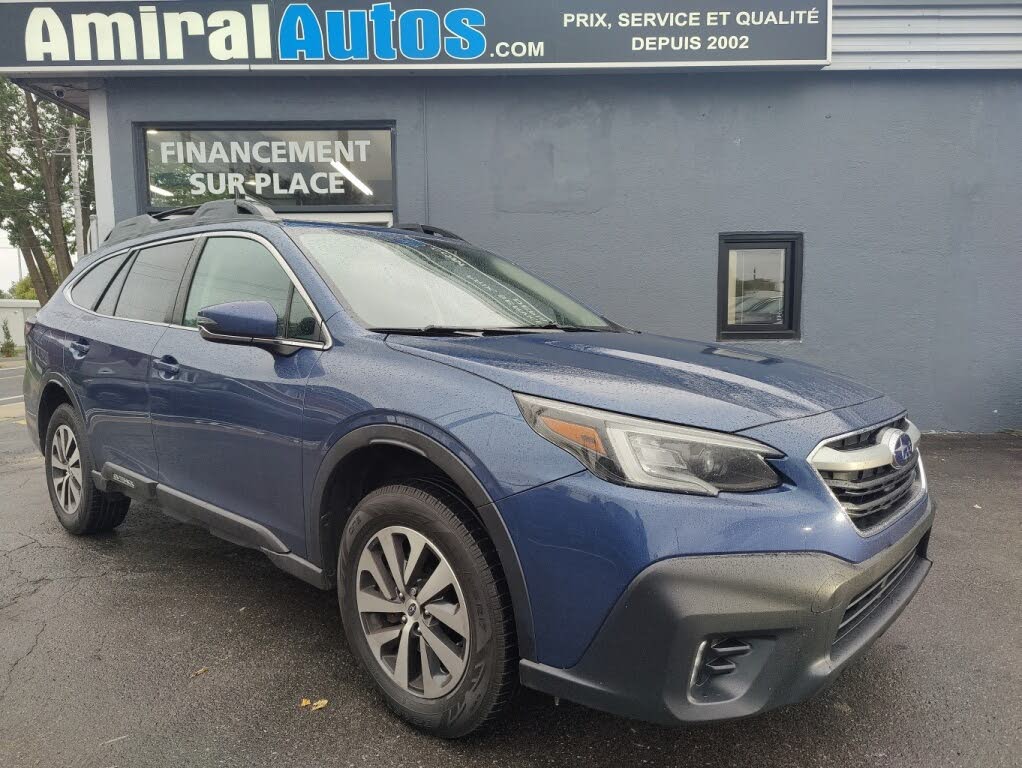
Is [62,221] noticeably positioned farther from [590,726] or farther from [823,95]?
[590,726]

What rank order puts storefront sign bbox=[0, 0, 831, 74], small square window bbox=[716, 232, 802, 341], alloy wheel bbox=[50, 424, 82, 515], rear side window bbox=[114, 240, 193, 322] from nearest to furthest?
1. rear side window bbox=[114, 240, 193, 322]
2. alloy wheel bbox=[50, 424, 82, 515]
3. storefront sign bbox=[0, 0, 831, 74]
4. small square window bbox=[716, 232, 802, 341]

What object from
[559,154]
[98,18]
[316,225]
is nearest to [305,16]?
[98,18]

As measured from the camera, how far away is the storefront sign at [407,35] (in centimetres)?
672

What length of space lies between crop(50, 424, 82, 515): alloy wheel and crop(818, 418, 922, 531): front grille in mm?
3789

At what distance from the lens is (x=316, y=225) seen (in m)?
3.04

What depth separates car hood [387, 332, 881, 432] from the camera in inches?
75.4

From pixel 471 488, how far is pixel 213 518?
1480 mm

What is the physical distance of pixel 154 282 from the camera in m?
3.50

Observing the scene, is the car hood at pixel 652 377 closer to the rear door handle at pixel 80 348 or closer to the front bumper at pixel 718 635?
the front bumper at pixel 718 635

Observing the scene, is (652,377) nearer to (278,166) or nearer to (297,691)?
(297,691)

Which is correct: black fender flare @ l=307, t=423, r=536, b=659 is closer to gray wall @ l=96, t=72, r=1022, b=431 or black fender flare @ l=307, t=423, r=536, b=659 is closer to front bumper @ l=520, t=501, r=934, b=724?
front bumper @ l=520, t=501, r=934, b=724

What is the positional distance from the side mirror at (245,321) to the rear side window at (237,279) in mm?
115

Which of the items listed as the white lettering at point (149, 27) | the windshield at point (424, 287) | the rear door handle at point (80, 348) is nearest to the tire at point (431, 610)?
the windshield at point (424, 287)

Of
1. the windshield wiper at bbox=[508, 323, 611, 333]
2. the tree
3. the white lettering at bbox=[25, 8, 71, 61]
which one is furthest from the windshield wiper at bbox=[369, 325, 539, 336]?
the tree
